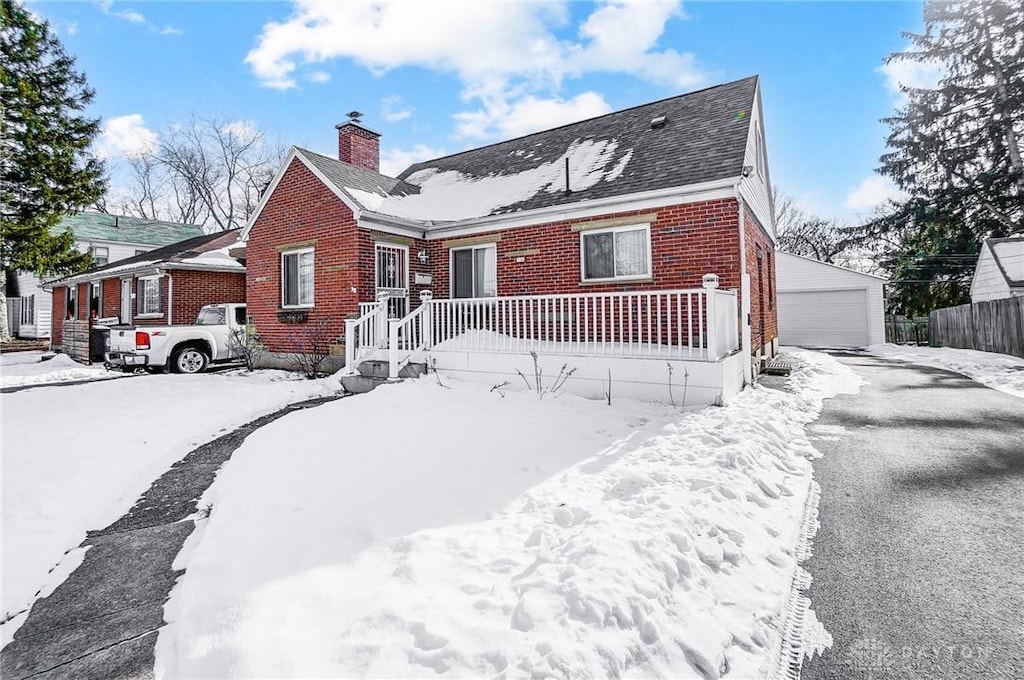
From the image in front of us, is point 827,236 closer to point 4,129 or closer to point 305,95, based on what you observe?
point 305,95

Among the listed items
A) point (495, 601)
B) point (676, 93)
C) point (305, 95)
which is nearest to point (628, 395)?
point (495, 601)

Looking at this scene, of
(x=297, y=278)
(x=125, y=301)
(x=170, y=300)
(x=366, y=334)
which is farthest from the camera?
(x=125, y=301)

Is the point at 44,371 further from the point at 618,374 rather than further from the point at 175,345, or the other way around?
the point at 618,374

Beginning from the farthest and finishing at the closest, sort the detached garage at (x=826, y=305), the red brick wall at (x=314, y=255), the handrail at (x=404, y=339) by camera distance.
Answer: the detached garage at (x=826, y=305) → the red brick wall at (x=314, y=255) → the handrail at (x=404, y=339)

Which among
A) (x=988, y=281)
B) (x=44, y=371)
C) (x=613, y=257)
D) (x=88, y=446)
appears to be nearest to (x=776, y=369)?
(x=613, y=257)

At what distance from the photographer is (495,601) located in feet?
7.90

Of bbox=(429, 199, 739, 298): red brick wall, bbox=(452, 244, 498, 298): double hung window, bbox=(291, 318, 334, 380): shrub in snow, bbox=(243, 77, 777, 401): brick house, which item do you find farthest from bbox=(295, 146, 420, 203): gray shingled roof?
bbox=(429, 199, 739, 298): red brick wall

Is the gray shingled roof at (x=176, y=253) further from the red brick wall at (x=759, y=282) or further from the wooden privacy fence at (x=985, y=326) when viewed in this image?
the wooden privacy fence at (x=985, y=326)

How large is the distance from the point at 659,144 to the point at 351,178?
7.37 meters

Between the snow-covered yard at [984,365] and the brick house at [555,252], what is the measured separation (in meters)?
4.14

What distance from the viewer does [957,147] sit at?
24.7 meters

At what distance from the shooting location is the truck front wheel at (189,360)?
11.5 meters

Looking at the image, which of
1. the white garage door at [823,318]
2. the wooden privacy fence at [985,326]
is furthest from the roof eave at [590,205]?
the white garage door at [823,318]

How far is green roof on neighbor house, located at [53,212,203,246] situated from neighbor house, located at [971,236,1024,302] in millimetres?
39409
